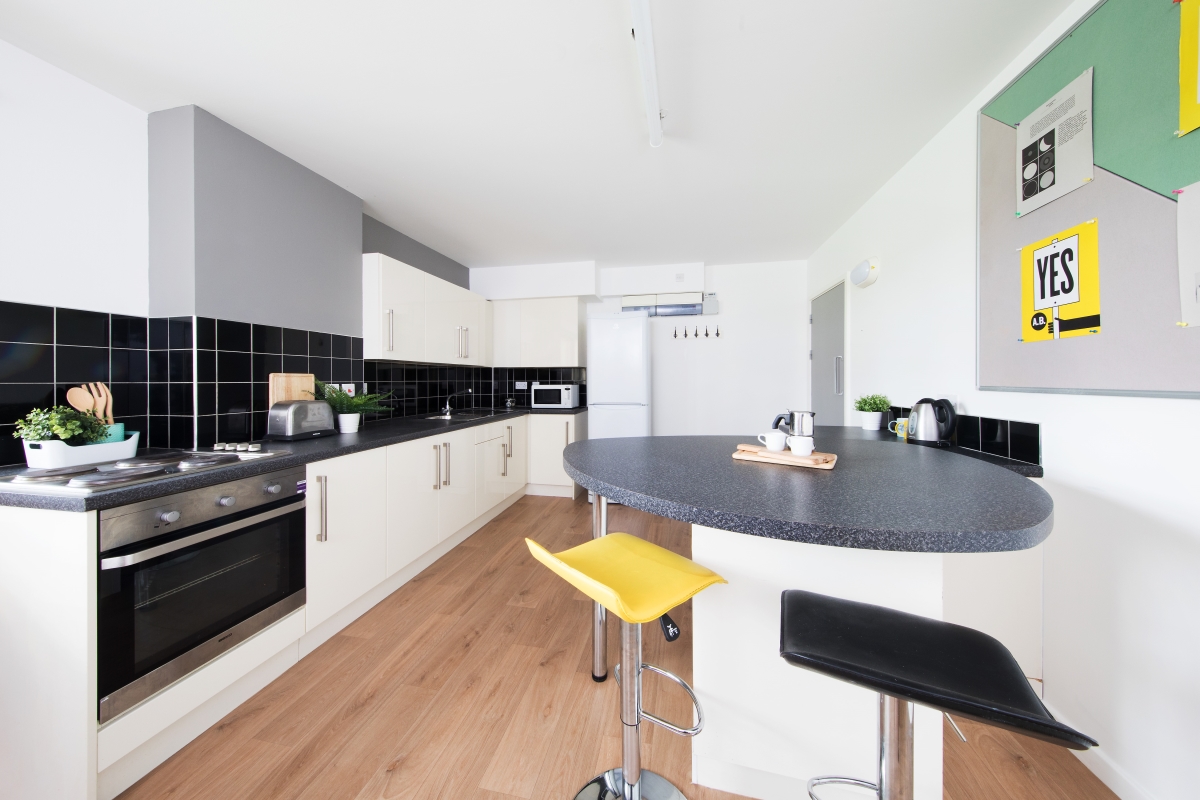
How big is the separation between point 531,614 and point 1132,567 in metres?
2.17

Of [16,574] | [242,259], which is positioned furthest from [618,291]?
[16,574]

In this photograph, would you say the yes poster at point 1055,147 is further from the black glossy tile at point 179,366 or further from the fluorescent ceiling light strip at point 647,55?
the black glossy tile at point 179,366

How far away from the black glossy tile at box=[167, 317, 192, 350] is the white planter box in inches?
19.3

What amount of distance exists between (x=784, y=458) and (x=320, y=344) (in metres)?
Answer: 2.49

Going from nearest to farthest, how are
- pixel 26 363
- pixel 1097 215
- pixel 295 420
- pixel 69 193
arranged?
pixel 1097 215 < pixel 26 363 < pixel 69 193 < pixel 295 420

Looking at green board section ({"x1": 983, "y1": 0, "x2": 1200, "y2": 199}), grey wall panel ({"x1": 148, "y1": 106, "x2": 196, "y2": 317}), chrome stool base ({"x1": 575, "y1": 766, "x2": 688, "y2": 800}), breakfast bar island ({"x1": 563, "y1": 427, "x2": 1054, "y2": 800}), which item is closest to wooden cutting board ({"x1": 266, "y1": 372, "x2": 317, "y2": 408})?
grey wall panel ({"x1": 148, "y1": 106, "x2": 196, "y2": 317})

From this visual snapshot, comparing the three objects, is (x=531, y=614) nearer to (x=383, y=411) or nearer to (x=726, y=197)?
(x=383, y=411)

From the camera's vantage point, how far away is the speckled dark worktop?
0.66 m

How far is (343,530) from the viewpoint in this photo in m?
1.90

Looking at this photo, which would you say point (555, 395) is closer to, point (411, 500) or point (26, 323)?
point (411, 500)

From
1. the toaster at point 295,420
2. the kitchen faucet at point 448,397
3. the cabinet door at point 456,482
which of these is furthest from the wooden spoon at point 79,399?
the kitchen faucet at point 448,397

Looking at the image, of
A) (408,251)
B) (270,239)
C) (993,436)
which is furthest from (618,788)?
(408,251)

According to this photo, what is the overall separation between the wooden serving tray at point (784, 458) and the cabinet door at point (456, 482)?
199 cm

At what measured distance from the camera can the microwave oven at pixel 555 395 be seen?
440 cm
